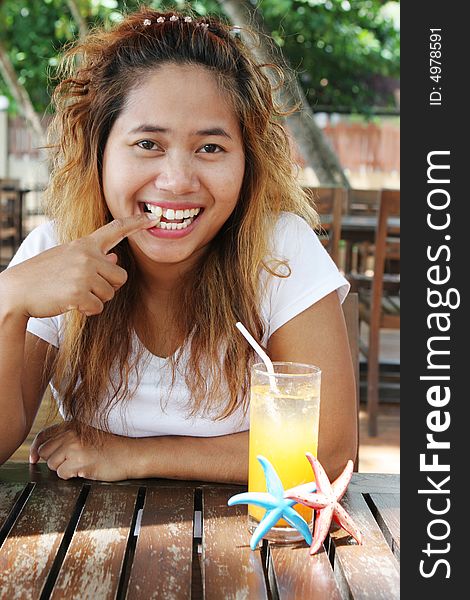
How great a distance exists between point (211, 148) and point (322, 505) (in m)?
0.66

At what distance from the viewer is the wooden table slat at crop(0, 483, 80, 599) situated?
3.25 ft

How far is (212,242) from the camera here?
5.53 ft

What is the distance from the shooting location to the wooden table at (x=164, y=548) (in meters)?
0.99

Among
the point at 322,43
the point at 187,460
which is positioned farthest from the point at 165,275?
the point at 322,43

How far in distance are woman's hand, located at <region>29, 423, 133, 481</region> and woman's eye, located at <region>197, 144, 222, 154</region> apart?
0.47 meters

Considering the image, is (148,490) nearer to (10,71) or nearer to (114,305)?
(114,305)

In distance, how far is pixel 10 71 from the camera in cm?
928

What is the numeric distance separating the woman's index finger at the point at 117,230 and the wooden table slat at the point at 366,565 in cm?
54

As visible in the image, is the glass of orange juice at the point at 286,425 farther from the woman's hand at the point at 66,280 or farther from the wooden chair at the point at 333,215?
the wooden chair at the point at 333,215

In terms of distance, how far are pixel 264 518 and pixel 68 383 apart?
1.94 feet

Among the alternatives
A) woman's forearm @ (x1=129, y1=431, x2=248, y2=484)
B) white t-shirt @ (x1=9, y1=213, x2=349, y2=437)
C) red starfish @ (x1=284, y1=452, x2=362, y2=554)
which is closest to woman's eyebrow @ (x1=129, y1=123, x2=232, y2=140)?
white t-shirt @ (x1=9, y1=213, x2=349, y2=437)

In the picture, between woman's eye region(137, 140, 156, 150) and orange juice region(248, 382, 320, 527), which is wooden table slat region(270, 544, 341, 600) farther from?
woman's eye region(137, 140, 156, 150)

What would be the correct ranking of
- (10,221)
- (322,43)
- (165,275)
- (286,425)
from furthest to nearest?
(322,43), (10,221), (165,275), (286,425)

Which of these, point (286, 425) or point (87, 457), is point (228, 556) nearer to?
point (286, 425)
